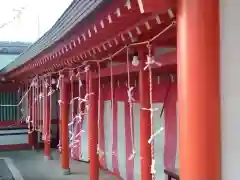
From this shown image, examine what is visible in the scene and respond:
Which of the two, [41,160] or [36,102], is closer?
[41,160]

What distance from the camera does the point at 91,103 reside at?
17.5ft

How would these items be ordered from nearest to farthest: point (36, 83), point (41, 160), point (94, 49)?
point (94, 49), point (41, 160), point (36, 83)

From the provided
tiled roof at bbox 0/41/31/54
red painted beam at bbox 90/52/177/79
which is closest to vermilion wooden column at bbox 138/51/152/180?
red painted beam at bbox 90/52/177/79

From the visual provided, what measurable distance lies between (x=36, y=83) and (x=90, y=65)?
3802 millimetres

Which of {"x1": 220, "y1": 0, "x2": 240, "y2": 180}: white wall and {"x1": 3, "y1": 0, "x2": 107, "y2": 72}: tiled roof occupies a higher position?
{"x1": 3, "y1": 0, "x2": 107, "y2": 72}: tiled roof

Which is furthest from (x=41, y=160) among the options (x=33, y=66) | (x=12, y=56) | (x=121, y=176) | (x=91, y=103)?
(x=12, y=56)

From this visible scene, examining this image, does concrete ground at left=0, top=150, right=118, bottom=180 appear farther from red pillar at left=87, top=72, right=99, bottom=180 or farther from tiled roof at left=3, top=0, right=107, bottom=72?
tiled roof at left=3, top=0, right=107, bottom=72

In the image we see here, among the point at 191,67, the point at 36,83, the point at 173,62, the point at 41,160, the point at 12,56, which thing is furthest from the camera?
the point at 12,56

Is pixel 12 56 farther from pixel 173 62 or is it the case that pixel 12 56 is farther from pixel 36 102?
pixel 173 62

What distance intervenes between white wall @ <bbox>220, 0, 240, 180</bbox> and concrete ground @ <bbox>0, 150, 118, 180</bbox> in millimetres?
4828

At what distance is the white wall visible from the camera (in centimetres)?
141

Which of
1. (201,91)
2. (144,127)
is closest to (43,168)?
(144,127)

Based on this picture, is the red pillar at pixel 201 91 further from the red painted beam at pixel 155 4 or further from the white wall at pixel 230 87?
the red painted beam at pixel 155 4

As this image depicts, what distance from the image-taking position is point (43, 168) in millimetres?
7145
